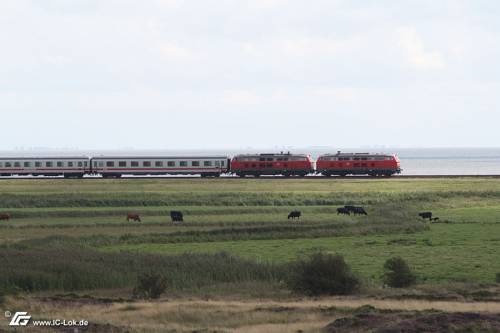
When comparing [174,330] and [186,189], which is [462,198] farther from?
[174,330]

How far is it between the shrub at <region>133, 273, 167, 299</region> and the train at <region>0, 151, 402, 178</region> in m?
79.2

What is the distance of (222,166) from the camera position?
115 meters

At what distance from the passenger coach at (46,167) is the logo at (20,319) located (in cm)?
8801

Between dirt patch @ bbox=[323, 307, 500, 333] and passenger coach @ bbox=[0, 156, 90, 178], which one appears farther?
passenger coach @ bbox=[0, 156, 90, 178]

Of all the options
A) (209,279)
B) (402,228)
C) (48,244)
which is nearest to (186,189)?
(402,228)

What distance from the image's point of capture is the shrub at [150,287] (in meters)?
33.1

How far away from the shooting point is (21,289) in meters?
34.7

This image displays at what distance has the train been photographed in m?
114

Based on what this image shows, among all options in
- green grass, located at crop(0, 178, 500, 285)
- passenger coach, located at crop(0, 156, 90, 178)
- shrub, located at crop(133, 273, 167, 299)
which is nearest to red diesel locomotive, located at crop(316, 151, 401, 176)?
green grass, located at crop(0, 178, 500, 285)

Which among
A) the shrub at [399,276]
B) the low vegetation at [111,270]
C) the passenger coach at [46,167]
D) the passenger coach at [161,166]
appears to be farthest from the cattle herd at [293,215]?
the passenger coach at [46,167]

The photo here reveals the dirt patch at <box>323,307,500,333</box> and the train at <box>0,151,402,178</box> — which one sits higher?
the train at <box>0,151,402,178</box>

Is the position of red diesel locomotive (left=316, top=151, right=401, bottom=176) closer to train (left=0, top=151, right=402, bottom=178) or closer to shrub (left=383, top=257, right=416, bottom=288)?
train (left=0, top=151, right=402, bottom=178)

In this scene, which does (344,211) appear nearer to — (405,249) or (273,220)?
(273,220)

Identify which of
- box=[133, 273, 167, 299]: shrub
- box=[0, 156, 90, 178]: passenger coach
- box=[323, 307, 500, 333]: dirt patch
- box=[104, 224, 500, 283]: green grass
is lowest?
box=[104, 224, 500, 283]: green grass
